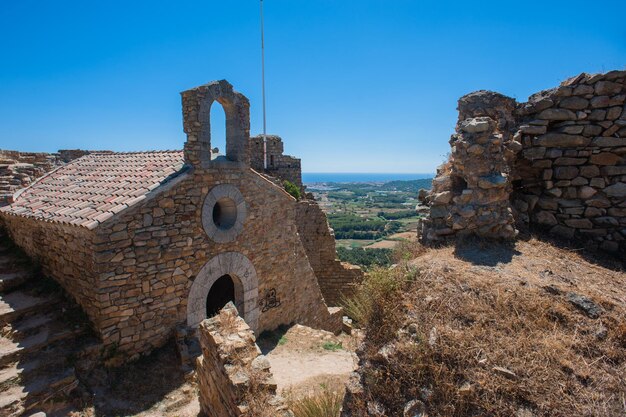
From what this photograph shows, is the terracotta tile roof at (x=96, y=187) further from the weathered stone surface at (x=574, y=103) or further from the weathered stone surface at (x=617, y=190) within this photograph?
the weathered stone surface at (x=617, y=190)

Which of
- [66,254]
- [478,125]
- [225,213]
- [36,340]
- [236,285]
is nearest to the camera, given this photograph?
[478,125]

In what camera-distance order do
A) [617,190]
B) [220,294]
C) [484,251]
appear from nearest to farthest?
[484,251] < [617,190] < [220,294]

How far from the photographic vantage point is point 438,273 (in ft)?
13.1

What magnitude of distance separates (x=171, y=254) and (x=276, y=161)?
942cm

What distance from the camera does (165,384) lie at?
6477mm

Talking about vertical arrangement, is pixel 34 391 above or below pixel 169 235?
below

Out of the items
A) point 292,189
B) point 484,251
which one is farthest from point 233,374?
point 292,189

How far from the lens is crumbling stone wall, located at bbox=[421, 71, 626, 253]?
17.1 feet

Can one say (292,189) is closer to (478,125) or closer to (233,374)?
(478,125)

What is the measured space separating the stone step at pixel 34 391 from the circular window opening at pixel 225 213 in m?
4.17

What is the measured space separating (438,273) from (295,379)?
4726mm

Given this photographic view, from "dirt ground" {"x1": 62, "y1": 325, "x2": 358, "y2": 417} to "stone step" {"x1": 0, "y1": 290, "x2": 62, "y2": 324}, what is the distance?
83.2 inches

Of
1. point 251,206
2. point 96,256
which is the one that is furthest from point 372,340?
point 251,206

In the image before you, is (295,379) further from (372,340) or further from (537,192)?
(537,192)
